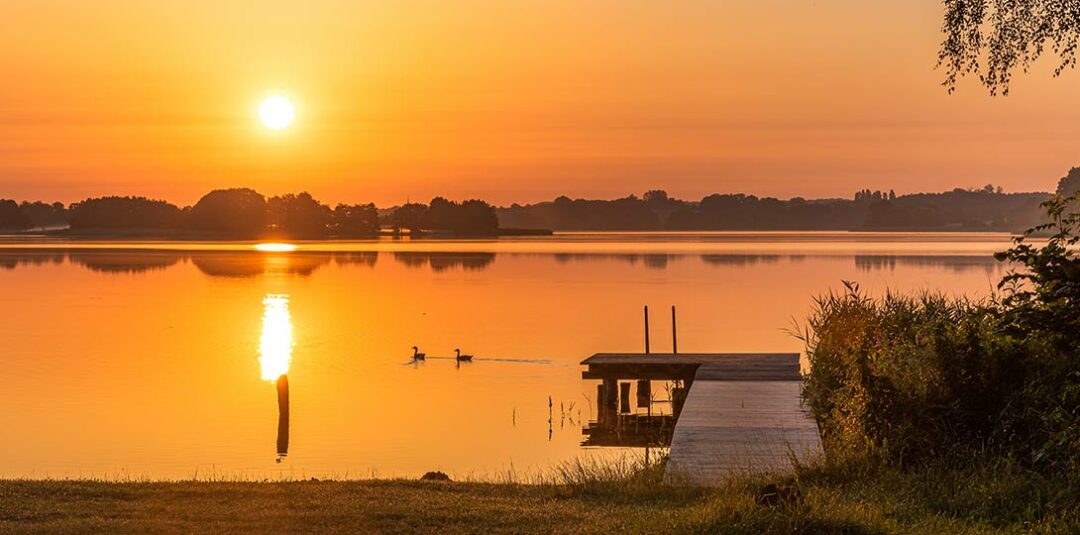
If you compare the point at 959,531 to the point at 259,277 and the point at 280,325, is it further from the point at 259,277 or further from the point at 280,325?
the point at 259,277

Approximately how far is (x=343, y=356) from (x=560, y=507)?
36.4m

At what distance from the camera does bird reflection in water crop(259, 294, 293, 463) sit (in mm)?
29094

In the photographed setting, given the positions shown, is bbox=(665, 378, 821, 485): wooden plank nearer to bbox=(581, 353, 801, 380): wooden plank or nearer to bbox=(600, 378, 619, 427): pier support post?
bbox=(581, 353, 801, 380): wooden plank

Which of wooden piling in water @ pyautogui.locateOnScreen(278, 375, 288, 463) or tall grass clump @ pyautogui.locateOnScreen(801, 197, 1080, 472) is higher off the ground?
tall grass clump @ pyautogui.locateOnScreen(801, 197, 1080, 472)

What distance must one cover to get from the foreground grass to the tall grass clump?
0.74 meters

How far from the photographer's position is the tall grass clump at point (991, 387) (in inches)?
547

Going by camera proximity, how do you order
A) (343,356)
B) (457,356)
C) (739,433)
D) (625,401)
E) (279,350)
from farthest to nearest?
(279,350) < (343,356) < (457,356) < (625,401) < (739,433)

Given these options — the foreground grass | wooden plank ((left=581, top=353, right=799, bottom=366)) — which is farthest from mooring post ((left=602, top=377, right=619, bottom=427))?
the foreground grass

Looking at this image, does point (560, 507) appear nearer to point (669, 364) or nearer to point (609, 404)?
point (669, 364)

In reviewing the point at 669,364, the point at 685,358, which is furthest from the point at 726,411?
the point at 685,358

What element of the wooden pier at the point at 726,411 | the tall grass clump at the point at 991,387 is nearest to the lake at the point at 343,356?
the wooden pier at the point at 726,411

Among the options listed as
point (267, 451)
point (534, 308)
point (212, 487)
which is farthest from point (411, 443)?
Result: point (534, 308)

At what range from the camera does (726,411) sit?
20.9 meters

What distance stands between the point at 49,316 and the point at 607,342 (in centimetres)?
2989
